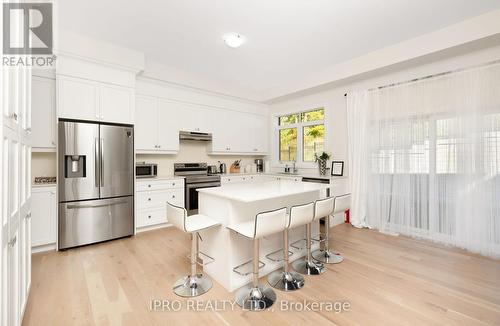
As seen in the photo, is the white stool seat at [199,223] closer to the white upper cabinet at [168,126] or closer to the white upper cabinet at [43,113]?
the white upper cabinet at [168,126]

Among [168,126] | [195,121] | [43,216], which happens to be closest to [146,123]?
[168,126]

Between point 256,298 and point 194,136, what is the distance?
3.37 metres

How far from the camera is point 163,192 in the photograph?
13.2 ft

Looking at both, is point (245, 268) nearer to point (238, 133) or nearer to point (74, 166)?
point (74, 166)

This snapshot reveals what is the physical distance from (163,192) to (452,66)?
4.78 meters

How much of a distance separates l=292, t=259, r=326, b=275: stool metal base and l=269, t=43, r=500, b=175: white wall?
235cm

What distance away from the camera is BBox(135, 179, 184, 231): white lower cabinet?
3.80 metres

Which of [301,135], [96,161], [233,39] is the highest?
[233,39]

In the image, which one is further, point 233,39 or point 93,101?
point 93,101

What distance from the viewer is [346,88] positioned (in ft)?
14.6

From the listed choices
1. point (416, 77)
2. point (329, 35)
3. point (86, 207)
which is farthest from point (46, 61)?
point (416, 77)

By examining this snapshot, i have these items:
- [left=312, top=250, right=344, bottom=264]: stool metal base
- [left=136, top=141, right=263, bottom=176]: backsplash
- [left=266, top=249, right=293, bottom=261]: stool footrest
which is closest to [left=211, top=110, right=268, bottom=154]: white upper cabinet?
[left=136, top=141, right=263, bottom=176]: backsplash

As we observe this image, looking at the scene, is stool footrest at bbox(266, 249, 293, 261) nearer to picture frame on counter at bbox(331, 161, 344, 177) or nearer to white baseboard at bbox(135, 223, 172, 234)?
white baseboard at bbox(135, 223, 172, 234)

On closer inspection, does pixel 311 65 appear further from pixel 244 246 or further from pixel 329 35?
pixel 244 246
